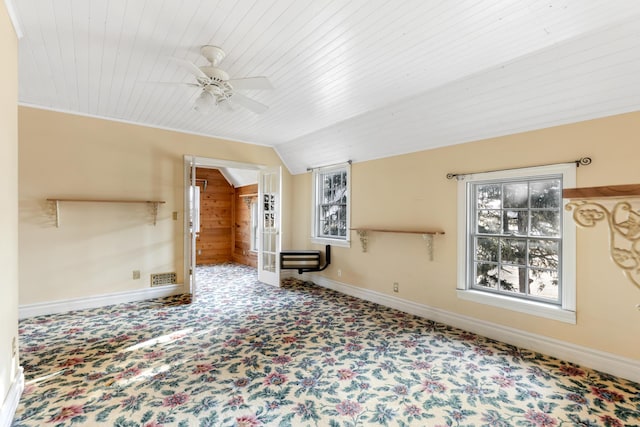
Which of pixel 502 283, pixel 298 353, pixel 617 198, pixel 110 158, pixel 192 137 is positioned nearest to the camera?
pixel 617 198

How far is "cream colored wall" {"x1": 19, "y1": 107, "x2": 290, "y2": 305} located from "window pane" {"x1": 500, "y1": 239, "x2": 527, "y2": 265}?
447cm

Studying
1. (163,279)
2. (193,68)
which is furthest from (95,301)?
(193,68)

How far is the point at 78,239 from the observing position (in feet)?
13.6

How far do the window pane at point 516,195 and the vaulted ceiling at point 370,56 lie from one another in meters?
0.57

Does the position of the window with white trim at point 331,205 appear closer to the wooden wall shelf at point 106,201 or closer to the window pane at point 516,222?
the window pane at point 516,222

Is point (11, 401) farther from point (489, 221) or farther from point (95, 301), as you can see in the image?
point (489, 221)

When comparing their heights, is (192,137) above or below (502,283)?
above

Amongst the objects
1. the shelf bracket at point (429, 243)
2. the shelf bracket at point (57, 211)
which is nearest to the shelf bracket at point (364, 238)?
the shelf bracket at point (429, 243)

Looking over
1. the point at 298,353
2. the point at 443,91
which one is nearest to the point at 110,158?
A: the point at 298,353

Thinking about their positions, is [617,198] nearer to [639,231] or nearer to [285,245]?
[639,231]

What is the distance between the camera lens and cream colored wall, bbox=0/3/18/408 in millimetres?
1871

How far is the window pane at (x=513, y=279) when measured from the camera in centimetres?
324

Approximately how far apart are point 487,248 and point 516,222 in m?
0.42

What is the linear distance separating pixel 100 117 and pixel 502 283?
18.1 ft
